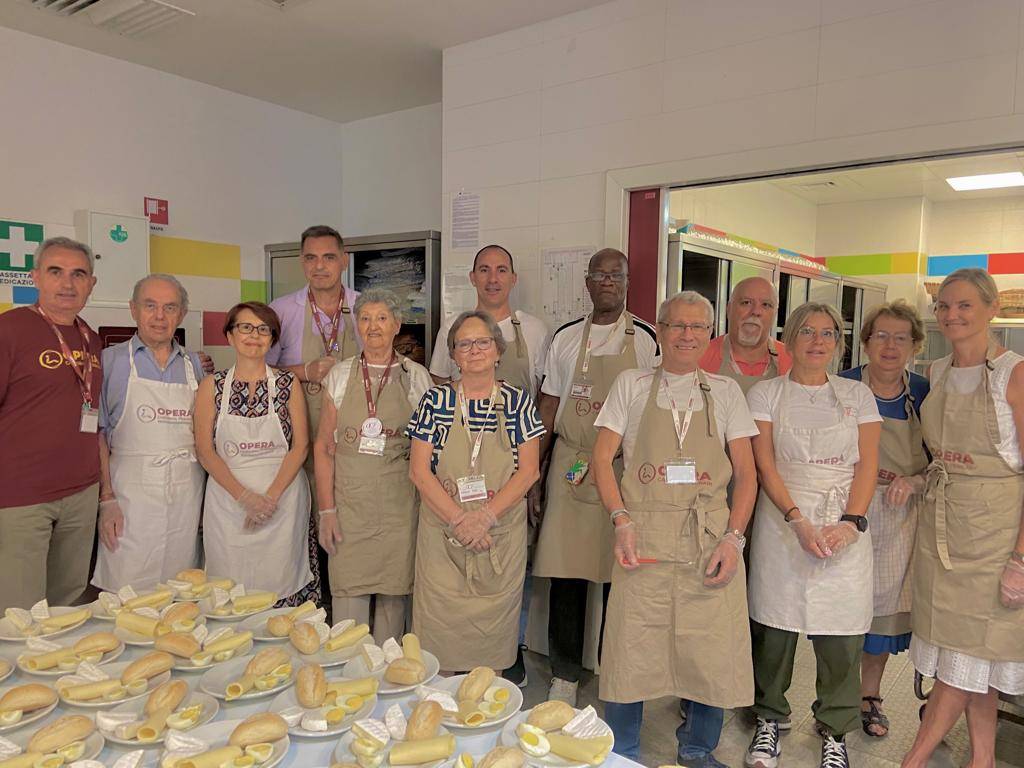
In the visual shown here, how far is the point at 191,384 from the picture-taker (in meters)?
2.64

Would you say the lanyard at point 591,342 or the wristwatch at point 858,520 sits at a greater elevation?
the lanyard at point 591,342

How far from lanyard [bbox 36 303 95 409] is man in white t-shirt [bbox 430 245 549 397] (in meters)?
1.32

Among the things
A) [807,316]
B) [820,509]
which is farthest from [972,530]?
[807,316]

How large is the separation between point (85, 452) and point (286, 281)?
2437 millimetres

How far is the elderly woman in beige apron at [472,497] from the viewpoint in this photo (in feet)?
7.53

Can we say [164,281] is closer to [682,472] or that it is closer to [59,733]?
[59,733]

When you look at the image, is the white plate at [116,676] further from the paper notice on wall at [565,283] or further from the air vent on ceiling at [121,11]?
the air vent on ceiling at [121,11]

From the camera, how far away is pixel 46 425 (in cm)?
236

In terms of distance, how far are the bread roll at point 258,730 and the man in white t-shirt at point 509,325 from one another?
75.0 inches

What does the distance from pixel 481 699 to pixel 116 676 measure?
2.41 feet

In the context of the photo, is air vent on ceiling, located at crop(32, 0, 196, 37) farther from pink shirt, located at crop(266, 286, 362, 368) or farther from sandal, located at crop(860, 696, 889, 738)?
sandal, located at crop(860, 696, 889, 738)

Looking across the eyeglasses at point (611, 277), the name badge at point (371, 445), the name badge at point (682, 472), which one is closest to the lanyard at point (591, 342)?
the eyeglasses at point (611, 277)

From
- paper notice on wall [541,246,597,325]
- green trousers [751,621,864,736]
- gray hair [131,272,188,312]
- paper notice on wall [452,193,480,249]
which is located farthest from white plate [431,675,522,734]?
paper notice on wall [452,193,480,249]

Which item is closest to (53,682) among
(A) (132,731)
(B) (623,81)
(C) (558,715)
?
(A) (132,731)
